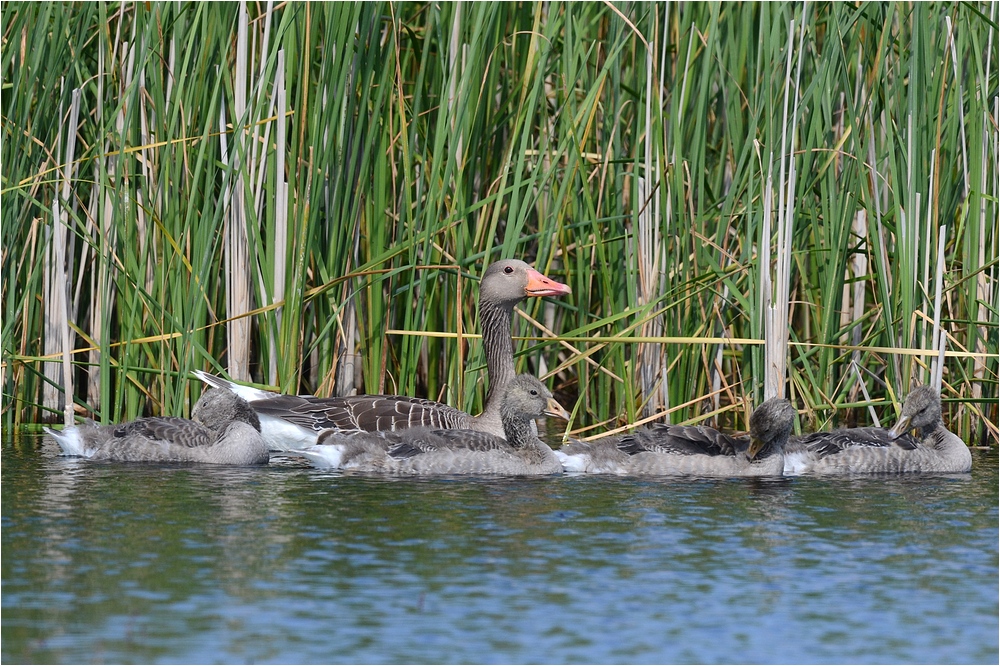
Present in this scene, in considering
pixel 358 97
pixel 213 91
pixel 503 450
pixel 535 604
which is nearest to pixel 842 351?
pixel 503 450

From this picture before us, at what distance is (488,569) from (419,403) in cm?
400

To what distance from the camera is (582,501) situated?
391 inches

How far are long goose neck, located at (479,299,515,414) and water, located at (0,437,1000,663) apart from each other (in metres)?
1.69

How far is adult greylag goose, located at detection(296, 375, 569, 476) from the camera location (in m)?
11.1

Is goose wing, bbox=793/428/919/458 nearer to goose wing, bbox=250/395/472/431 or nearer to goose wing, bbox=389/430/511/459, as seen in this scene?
goose wing, bbox=389/430/511/459

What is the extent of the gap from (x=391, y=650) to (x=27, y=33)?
7792 millimetres

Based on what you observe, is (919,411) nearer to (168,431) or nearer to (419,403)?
(419,403)

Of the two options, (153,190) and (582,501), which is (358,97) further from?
(582,501)

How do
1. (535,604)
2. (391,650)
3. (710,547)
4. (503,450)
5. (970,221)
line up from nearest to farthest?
(391,650)
(535,604)
(710,547)
(503,450)
(970,221)

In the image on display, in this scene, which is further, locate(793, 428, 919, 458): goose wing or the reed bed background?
the reed bed background

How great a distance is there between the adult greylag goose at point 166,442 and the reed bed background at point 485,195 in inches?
25.0

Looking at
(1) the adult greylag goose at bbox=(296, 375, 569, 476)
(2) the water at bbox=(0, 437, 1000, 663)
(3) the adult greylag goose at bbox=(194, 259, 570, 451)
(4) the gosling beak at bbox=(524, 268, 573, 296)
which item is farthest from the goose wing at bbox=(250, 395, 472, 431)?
(4) the gosling beak at bbox=(524, 268, 573, 296)

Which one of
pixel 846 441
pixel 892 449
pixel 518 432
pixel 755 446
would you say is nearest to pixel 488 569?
pixel 518 432

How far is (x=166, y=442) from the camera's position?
Result: 447 inches
